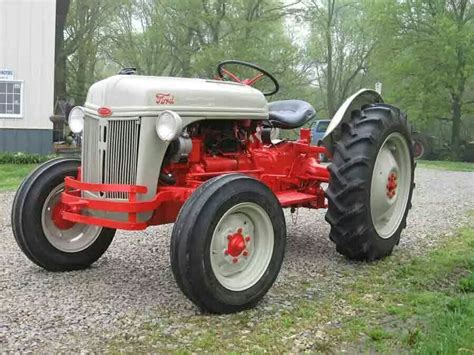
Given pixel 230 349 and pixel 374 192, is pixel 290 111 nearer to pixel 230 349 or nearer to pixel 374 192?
pixel 374 192

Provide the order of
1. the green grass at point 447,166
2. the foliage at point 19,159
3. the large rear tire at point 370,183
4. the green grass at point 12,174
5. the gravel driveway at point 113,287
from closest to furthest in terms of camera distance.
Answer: the gravel driveway at point 113,287 → the large rear tire at point 370,183 → the green grass at point 12,174 → the foliage at point 19,159 → the green grass at point 447,166

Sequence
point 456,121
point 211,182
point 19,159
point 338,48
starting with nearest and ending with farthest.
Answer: point 211,182, point 19,159, point 456,121, point 338,48

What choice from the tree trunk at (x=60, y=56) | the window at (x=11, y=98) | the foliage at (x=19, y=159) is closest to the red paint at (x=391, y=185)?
the foliage at (x=19, y=159)

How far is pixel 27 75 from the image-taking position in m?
18.0

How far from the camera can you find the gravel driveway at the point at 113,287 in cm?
357

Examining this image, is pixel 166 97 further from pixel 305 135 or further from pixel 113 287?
pixel 305 135

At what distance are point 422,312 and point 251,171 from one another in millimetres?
1824

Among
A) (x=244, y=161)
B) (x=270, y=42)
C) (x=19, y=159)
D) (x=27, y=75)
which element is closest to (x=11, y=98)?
(x=27, y=75)

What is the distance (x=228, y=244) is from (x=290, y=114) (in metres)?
2.09

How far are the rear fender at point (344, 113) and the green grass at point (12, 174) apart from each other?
25.1 ft

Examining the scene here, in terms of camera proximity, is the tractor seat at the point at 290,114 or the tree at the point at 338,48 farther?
the tree at the point at 338,48

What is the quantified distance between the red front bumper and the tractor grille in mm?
100

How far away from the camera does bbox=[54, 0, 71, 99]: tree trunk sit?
76.5 feet

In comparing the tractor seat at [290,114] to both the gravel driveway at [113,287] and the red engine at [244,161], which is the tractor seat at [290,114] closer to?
the red engine at [244,161]
